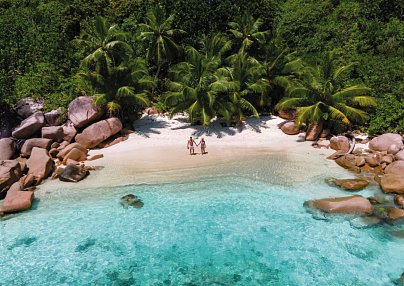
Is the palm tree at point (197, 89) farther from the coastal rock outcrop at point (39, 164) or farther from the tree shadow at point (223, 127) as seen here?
the coastal rock outcrop at point (39, 164)

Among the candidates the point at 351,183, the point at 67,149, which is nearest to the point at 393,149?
the point at 351,183

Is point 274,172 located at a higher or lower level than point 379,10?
lower

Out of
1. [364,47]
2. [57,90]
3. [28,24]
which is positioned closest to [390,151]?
[364,47]

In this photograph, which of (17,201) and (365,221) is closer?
(365,221)

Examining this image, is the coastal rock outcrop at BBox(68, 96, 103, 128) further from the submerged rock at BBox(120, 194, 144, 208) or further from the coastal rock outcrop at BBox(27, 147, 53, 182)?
the submerged rock at BBox(120, 194, 144, 208)

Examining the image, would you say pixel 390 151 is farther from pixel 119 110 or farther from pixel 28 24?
pixel 28 24

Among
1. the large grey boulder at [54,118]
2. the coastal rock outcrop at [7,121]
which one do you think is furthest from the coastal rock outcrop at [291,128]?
the coastal rock outcrop at [7,121]

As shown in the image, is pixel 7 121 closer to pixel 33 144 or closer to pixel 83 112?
pixel 33 144
